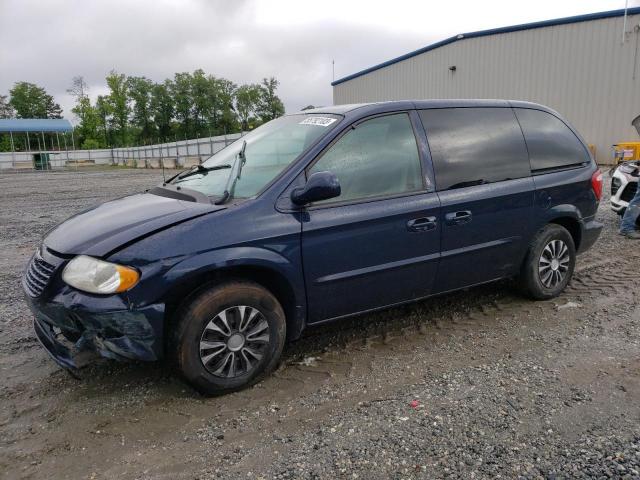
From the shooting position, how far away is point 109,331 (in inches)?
108

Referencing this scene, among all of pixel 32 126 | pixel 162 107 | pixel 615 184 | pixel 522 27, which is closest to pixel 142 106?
pixel 162 107

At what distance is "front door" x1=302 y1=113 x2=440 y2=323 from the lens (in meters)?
3.22

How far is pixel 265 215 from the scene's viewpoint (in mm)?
3041

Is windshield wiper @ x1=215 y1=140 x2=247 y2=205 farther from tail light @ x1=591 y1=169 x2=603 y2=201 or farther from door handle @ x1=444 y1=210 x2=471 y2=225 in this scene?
tail light @ x1=591 y1=169 x2=603 y2=201

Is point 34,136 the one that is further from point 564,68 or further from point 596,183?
point 596,183

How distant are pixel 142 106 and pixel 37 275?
89105 millimetres

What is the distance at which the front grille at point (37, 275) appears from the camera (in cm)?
291

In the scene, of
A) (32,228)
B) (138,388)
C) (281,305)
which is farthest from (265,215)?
(32,228)

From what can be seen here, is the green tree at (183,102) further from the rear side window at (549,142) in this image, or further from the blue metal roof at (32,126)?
the rear side window at (549,142)

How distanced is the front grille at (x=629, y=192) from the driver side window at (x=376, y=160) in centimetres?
559

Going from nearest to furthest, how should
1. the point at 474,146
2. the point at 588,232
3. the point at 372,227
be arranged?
the point at 372,227 → the point at 474,146 → the point at 588,232

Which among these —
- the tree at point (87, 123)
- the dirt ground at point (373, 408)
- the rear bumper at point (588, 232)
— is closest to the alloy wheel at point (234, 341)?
the dirt ground at point (373, 408)

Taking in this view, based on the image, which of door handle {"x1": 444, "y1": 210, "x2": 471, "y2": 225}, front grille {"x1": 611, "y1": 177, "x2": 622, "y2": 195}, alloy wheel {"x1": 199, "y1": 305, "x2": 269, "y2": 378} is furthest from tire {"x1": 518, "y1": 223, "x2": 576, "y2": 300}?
front grille {"x1": 611, "y1": 177, "x2": 622, "y2": 195}

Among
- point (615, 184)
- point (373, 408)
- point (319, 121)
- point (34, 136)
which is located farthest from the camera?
point (34, 136)
